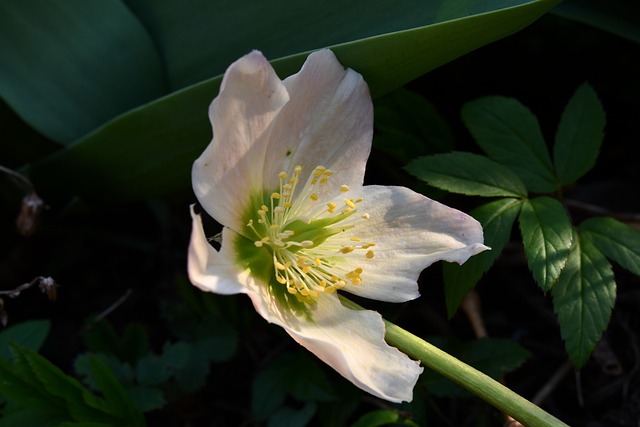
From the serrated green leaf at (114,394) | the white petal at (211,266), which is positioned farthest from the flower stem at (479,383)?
the serrated green leaf at (114,394)

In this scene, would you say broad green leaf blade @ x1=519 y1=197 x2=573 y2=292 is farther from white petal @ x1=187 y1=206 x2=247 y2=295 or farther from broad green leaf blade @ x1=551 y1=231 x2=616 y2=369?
white petal @ x1=187 y1=206 x2=247 y2=295

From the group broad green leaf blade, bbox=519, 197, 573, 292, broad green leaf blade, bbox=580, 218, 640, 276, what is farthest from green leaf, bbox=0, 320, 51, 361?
broad green leaf blade, bbox=580, 218, 640, 276

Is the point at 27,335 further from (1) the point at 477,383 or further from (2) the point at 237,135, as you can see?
(1) the point at 477,383

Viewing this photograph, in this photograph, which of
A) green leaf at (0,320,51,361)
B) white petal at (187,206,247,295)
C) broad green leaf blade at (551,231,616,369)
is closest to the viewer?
white petal at (187,206,247,295)

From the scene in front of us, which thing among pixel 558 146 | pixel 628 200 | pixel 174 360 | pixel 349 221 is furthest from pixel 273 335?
pixel 628 200

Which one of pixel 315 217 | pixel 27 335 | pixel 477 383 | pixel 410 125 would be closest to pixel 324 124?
pixel 315 217

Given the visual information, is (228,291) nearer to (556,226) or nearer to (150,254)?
(556,226)
